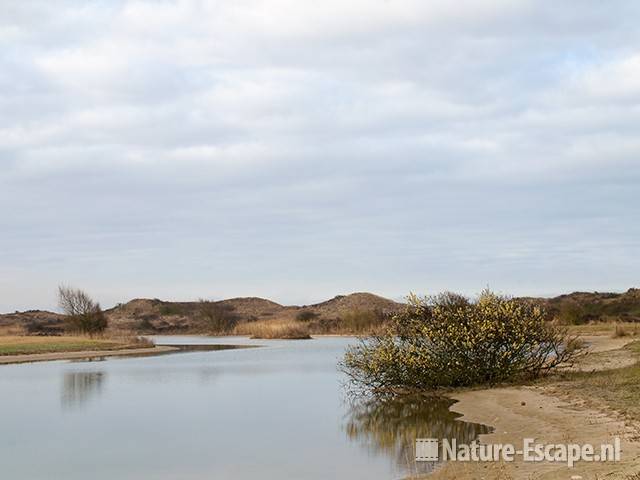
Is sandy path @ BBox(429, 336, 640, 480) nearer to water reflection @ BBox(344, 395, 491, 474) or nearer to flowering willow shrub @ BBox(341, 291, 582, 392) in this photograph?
water reflection @ BBox(344, 395, 491, 474)

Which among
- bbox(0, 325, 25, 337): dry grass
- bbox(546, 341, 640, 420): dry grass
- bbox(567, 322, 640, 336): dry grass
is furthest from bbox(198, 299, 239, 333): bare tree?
bbox(546, 341, 640, 420): dry grass

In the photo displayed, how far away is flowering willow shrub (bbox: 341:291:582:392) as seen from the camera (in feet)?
81.5

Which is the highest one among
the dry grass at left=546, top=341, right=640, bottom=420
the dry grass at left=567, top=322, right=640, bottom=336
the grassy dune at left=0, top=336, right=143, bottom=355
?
the dry grass at left=567, top=322, right=640, bottom=336

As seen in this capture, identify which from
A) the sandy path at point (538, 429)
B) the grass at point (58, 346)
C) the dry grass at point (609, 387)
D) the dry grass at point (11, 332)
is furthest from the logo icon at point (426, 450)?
the dry grass at point (11, 332)

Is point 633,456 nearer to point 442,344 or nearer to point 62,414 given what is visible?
point 442,344

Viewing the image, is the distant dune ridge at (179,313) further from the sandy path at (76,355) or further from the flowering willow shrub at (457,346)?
the flowering willow shrub at (457,346)

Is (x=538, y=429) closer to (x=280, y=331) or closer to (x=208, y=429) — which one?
(x=208, y=429)

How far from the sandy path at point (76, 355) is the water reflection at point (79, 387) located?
42.6 feet

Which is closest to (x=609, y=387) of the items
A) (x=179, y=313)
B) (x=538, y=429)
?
(x=538, y=429)

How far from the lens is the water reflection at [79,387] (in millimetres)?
27116

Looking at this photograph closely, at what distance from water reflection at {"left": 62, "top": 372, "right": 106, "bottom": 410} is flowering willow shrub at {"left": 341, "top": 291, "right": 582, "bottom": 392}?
9509mm

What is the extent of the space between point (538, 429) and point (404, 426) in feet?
13.8

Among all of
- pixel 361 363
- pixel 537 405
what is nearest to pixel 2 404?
pixel 361 363

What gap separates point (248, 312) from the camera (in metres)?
147
